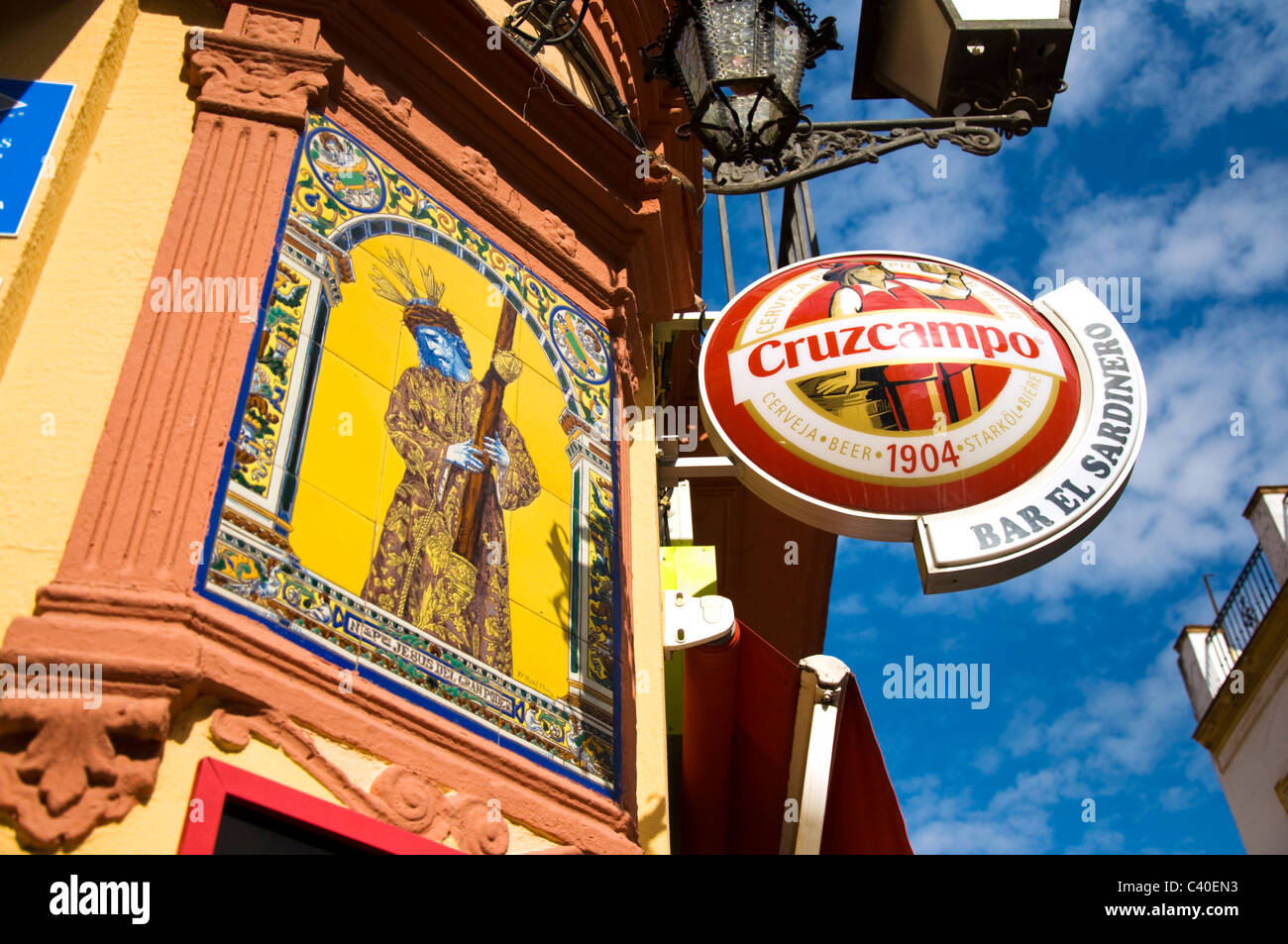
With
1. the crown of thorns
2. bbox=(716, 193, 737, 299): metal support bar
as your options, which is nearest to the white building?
bbox=(716, 193, 737, 299): metal support bar

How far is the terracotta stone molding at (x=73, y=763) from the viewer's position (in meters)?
3.59

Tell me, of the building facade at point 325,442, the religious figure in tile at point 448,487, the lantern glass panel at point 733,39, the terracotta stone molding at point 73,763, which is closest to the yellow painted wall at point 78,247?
the building facade at point 325,442

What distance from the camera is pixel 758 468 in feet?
18.0

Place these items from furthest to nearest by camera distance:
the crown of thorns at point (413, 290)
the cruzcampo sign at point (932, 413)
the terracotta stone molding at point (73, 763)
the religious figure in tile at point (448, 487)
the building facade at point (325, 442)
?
the crown of thorns at point (413, 290) → the cruzcampo sign at point (932, 413) → the religious figure in tile at point (448, 487) → the building facade at point (325, 442) → the terracotta stone molding at point (73, 763)

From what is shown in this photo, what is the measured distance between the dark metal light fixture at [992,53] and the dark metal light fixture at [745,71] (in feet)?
4.26

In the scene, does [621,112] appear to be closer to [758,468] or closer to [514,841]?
[758,468]

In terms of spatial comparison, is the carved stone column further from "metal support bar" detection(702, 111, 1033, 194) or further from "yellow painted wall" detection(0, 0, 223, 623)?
"metal support bar" detection(702, 111, 1033, 194)

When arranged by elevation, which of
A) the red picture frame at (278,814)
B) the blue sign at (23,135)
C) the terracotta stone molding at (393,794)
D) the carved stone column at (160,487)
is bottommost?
the red picture frame at (278,814)

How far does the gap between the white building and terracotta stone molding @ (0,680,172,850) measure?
15.5 meters

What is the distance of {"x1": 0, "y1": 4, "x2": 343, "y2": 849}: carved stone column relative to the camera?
12.1 ft

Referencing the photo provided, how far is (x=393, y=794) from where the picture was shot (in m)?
4.33

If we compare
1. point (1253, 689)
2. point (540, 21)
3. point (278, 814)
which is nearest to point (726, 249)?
point (540, 21)

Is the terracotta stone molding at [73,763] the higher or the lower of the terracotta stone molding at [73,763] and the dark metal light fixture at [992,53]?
→ the lower

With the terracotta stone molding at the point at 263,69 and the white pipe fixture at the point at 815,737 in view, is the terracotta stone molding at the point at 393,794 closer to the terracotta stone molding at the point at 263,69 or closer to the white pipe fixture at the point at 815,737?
the white pipe fixture at the point at 815,737
